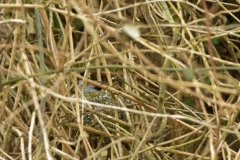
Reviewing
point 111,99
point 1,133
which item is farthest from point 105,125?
point 1,133

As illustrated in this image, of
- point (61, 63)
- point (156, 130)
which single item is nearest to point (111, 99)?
point (156, 130)

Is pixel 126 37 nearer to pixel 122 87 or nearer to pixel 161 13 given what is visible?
pixel 161 13

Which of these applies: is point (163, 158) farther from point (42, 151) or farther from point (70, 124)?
point (42, 151)

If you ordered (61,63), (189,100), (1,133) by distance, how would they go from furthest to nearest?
(189,100) → (1,133) → (61,63)

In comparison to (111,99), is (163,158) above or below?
below

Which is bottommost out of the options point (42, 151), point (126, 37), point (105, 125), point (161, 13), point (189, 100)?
point (189, 100)

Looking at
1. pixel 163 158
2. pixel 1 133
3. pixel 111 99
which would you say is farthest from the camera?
pixel 111 99

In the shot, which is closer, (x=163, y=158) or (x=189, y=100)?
(x=163, y=158)

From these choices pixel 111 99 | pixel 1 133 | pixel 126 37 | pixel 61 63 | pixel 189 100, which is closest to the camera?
pixel 126 37

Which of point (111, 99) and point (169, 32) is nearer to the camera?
point (111, 99)
